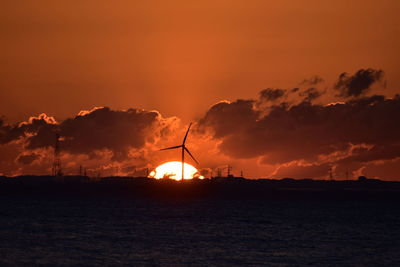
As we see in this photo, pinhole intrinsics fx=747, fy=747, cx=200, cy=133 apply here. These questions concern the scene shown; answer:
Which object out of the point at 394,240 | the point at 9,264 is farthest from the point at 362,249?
the point at 9,264

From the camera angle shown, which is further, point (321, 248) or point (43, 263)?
point (321, 248)

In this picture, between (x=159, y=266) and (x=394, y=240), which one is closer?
(x=159, y=266)

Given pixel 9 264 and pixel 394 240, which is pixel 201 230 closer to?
pixel 394 240

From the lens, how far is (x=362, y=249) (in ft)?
414

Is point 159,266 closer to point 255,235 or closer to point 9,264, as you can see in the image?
point 9,264

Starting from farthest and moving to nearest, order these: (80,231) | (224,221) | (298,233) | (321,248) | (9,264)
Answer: (224,221) → (298,233) → (80,231) → (321,248) → (9,264)

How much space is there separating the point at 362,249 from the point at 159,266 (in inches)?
1787

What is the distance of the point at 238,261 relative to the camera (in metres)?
103

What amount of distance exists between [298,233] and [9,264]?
7492 centimetres

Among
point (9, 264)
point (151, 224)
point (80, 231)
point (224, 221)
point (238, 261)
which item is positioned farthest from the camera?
point (224, 221)

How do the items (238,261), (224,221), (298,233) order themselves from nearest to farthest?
(238,261)
(298,233)
(224,221)

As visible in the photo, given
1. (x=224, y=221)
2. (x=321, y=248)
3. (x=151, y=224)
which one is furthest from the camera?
(x=224, y=221)

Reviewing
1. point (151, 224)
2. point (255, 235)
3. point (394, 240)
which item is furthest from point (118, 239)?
point (394, 240)

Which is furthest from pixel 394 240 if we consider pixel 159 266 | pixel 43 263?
pixel 43 263
